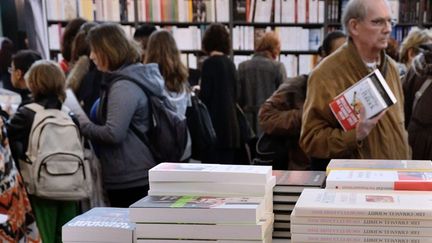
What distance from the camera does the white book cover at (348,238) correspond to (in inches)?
41.1

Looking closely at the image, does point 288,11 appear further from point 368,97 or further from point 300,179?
point 300,179

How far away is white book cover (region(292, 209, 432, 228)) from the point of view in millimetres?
1039

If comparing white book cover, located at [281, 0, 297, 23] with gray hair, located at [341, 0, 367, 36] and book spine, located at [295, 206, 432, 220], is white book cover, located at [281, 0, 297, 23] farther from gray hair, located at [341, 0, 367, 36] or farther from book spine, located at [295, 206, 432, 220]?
book spine, located at [295, 206, 432, 220]

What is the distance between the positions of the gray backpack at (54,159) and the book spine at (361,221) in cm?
198

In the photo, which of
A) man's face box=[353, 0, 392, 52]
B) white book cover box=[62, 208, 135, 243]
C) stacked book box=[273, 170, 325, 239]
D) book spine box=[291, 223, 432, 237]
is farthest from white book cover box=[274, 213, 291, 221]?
man's face box=[353, 0, 392, 52]

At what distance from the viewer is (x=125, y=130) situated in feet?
9.24

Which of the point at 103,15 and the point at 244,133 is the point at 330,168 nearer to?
the point at 244,133

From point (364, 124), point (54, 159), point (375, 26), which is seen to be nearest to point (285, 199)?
point (364, 124)

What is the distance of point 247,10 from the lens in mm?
5805

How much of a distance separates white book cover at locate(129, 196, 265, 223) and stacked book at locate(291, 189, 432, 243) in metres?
0.09

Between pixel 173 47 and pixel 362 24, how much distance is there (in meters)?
1.36

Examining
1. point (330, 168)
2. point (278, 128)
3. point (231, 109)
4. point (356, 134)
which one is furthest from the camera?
point (231, 109)

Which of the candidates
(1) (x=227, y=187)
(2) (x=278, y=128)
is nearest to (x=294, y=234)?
(1) (x=227, y=187)

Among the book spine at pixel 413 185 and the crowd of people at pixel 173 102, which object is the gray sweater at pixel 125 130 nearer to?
the crowd of people at pixel 173 102
